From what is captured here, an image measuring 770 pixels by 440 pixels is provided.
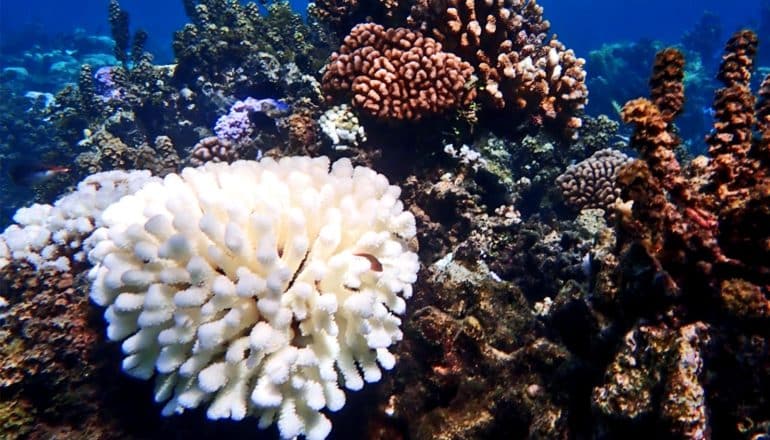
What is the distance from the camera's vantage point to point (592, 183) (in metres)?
5.89

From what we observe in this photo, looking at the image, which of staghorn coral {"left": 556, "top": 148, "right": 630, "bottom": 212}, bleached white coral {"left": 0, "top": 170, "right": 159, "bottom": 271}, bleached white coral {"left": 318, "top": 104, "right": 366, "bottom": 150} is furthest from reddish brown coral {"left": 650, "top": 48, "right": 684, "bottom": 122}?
bleached white coral {"left": 0, "top": 170, "right": 159, "bottom": 271}

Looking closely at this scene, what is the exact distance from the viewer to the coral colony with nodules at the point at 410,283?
2244 millimetres

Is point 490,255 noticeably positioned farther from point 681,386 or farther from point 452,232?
point 681,386

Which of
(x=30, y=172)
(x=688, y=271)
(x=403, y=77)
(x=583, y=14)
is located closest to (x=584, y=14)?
(x=583, y=14)

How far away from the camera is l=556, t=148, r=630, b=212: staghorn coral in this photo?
581 centimetres

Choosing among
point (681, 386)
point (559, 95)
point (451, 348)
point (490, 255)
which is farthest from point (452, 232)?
point (681, 386)

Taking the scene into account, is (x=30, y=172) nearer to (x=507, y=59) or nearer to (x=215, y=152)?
(x=215, y=152)

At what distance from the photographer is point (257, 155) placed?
21.3 ft

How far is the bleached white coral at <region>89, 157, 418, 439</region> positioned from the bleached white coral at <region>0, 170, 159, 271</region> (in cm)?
123

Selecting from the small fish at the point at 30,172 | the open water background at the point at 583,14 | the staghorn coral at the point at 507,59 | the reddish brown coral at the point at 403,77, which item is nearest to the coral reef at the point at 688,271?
the reddish brown coral at the point at 403,77

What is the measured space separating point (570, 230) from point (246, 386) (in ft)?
12.4

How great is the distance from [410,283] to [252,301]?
1.16m

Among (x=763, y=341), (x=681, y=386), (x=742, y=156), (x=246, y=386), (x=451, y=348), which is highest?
(x=742, y=156)

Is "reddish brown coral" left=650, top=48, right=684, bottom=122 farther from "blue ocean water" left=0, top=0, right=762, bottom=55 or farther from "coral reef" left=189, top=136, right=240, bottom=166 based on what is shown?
"blue ocean water" left=0, top=0, right=762, bottom=55
